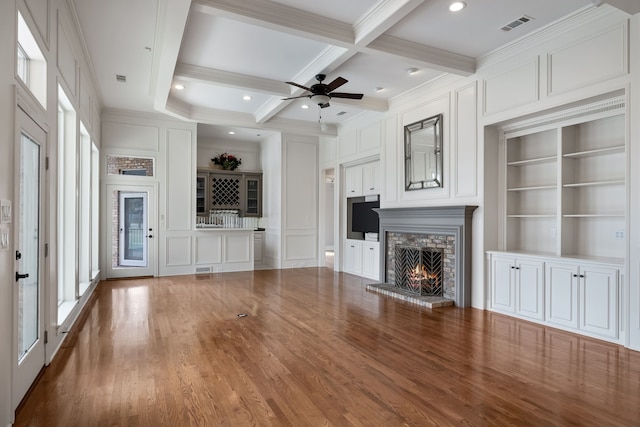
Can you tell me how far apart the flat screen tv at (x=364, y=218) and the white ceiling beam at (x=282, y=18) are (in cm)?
412

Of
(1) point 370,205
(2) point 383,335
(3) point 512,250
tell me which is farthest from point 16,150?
(1) point 370,205

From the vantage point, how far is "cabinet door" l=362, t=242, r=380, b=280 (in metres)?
7.71

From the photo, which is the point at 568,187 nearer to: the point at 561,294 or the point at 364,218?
the point at 561,294

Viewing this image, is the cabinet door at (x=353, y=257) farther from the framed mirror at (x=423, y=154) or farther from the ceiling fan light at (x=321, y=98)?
the ceiling fan light at (x=321, y=98)

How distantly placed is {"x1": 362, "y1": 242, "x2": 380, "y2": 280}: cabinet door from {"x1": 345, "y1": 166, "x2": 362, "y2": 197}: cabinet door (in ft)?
3.95

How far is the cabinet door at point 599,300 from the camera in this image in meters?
3.85

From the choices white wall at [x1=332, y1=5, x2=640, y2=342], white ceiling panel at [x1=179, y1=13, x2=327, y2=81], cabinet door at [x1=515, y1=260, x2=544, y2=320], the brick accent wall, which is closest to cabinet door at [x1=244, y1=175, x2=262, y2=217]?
the brick accent wall

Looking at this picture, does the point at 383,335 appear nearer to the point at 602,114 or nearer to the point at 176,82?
the point at 602,114

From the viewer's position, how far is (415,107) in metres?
6.37

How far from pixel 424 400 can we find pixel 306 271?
247 inches

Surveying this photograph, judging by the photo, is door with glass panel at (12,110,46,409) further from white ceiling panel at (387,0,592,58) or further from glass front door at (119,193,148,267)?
glass front door at (119,193,148,267)

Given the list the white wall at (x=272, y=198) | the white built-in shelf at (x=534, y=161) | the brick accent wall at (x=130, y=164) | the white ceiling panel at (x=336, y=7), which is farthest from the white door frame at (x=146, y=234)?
the white built-in shelf at (x=534, y=161)

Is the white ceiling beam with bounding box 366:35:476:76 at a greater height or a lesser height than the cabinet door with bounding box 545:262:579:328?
greater

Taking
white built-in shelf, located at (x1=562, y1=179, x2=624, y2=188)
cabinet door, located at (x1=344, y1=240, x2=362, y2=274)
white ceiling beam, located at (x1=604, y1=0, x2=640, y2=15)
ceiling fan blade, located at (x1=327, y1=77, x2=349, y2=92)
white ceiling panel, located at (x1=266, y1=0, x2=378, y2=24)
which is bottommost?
cabinet door, located at (x1=344, y1=240, x2=362, y2=274)
